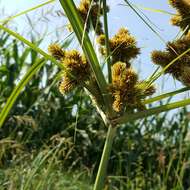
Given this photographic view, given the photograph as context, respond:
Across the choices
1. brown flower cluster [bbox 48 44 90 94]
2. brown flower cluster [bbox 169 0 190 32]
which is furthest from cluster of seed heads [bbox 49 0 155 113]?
brown flower cluster [bbox 169 0 190 32]

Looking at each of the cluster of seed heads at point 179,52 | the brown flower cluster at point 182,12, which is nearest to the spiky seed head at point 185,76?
the cluster of seed heads at point 179,52

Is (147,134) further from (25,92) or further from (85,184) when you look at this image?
(85,184)

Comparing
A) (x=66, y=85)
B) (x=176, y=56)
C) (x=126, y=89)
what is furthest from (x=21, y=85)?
(x=176, y=56)

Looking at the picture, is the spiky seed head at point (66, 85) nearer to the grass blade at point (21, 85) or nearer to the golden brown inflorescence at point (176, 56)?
the grass blade at point (21, 85)

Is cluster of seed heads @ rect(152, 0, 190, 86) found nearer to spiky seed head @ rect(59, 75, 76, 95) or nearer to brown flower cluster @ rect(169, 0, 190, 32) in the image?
brown flower cluster @ rect(169, 0, 190, 32)

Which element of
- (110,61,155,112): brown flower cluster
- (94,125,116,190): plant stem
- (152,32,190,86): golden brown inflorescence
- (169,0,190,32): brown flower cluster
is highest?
(169,0,190,32): brown flower cluster

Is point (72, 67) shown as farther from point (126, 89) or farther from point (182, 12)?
point (182, 12)

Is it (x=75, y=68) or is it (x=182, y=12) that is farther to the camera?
(x=182, y=12)
